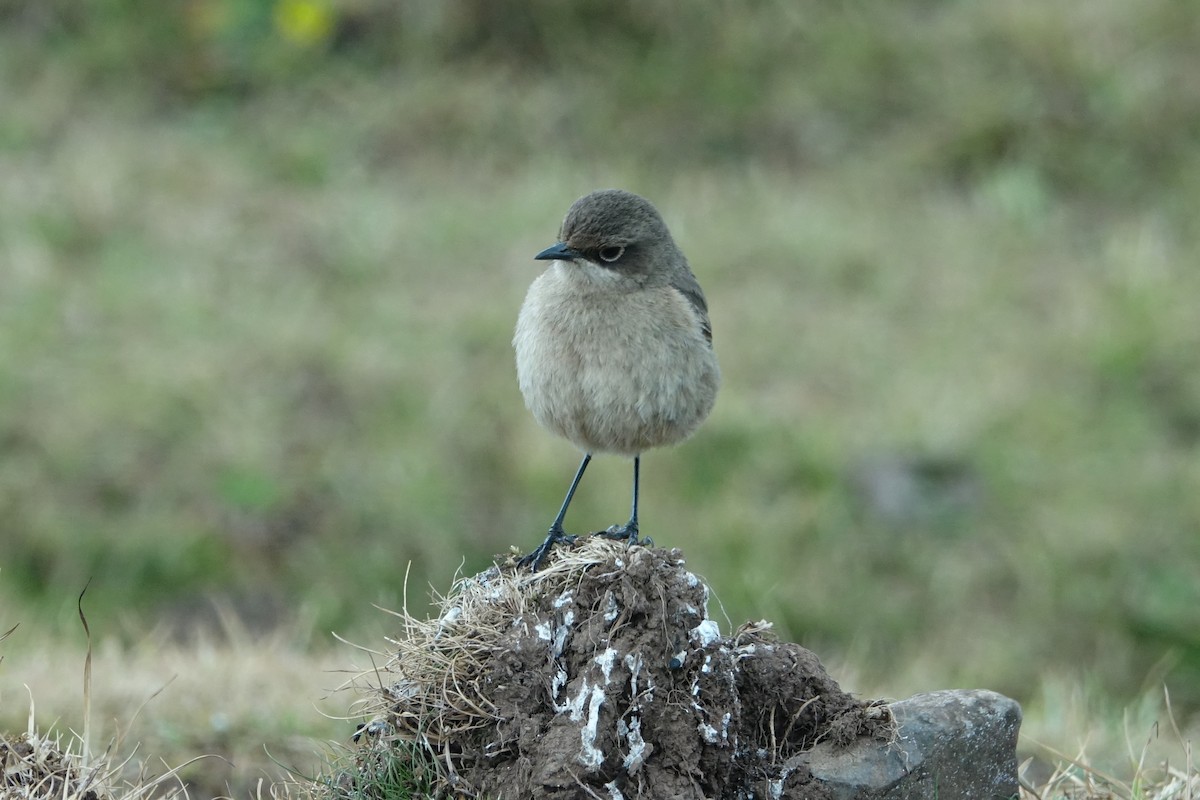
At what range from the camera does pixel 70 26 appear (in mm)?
13516

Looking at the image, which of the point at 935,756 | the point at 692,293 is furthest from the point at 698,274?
the point at 935,756

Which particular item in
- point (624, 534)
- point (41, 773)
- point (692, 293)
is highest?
point (692, 293)

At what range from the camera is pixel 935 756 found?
4398 millimetres

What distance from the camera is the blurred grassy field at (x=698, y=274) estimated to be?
8.74 metres

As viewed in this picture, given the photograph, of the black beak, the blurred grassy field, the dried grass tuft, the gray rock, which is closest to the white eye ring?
the black beak

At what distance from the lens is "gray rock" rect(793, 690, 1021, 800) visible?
14.0 feet

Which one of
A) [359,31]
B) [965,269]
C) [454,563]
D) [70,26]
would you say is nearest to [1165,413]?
[965,269]

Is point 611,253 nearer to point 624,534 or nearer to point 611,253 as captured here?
point 611,253

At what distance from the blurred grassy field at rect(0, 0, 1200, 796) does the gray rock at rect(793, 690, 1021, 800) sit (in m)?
1.94

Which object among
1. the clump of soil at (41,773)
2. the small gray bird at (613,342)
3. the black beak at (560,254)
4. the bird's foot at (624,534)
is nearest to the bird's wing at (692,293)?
the small gray bird at (613,342)

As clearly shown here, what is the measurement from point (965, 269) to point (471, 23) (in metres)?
5.00

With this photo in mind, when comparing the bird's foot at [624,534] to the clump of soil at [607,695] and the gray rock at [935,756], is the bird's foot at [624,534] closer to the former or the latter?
the clump of soil at [607,695]

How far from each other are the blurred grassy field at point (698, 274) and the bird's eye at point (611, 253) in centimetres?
252

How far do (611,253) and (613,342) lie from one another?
0.42 meters
